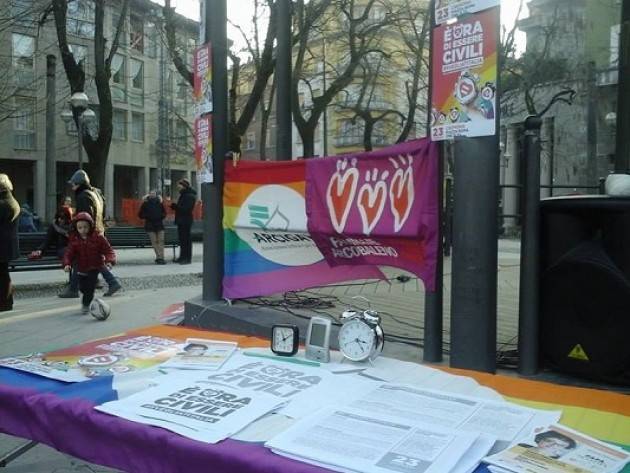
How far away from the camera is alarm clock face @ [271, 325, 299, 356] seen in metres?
2.67

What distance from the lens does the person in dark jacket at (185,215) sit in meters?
14.5

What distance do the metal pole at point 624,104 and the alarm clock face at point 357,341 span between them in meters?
6.48

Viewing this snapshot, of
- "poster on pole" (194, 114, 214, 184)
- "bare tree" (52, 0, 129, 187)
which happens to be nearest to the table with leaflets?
"poster on pole" (194, 114, 214, 184)

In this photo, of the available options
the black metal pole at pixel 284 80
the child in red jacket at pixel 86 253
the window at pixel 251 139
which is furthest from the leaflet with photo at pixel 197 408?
the window at pixel 251 139

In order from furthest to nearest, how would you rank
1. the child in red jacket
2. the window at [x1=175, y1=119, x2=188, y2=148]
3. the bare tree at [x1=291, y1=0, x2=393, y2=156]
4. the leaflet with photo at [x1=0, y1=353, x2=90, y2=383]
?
the window at [x1=175, y1=119, x2=188, y2=148]
the bare tree at [x1=291, y1=0, x2=393, y2=156]
the child in red jacket
the leaflet with photo at [x1=0, y1=353, x2=90, y2=383]

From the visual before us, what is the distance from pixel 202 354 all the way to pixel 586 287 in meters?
2.50

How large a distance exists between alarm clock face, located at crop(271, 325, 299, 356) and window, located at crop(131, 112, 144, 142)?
4545cm

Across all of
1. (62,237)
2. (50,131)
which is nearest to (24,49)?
(50,131)

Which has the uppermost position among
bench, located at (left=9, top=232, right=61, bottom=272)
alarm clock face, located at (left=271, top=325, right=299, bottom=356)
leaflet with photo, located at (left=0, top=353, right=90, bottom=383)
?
alarm clock face, located at (left=271, top=325, right=299, bottom=356)

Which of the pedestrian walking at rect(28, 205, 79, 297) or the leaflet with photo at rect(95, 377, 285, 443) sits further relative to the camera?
the pedestrian walking at rect(28, 205, 79, 297)

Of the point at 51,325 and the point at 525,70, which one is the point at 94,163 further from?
the point at 525,70

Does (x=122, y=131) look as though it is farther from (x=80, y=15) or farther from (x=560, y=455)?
(x=560, y=455)

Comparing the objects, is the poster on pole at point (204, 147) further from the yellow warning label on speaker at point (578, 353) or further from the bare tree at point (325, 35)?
the bare tree at point (325, 35)

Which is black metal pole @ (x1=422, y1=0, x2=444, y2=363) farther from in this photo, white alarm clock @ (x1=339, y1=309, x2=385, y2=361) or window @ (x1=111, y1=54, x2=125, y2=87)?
window @ (x1=111, y1=54, x2=125, y2=87)
